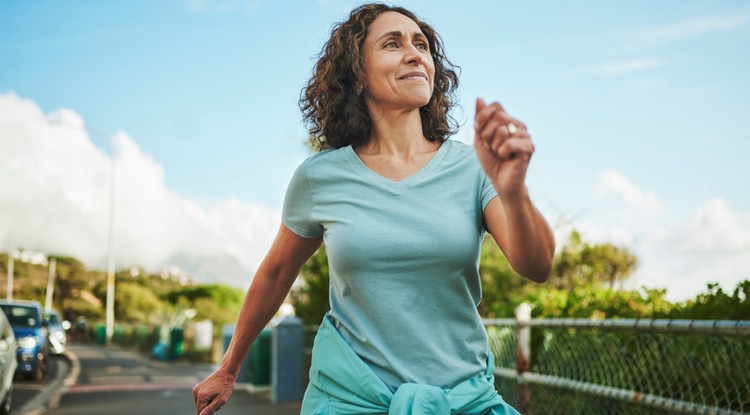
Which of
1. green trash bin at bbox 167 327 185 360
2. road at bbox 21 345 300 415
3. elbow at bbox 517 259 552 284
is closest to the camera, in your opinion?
elbow at bbox 517 259 552 284

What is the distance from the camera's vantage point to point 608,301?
28.5 feet

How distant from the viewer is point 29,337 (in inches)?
774

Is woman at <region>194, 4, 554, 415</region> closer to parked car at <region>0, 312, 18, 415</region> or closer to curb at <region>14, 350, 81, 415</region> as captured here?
parked car at <region>0, 312, 18, 415</region>

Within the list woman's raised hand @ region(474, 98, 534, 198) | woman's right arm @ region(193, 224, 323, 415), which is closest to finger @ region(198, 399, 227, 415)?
woman's right arm @ region(193, 224, 323, 415)

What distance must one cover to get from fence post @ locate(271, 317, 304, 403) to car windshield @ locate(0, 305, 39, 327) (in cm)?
879

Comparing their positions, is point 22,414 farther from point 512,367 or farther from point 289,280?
point 289,280

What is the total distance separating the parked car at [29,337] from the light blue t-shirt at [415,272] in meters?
18.7

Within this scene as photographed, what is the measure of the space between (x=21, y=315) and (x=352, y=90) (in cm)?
1993

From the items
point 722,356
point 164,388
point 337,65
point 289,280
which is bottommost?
point 164,388

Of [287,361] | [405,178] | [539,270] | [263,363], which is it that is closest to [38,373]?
[263,363]

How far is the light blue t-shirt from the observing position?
2129 mm

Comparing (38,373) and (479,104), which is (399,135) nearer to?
(479,104)

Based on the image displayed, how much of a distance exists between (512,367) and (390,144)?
6.06m

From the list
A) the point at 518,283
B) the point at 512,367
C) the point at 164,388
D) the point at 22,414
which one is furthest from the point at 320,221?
the point at 164,388
